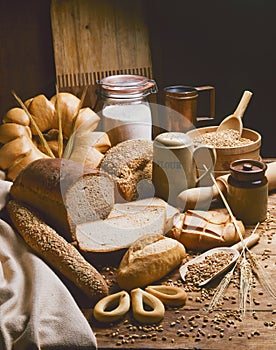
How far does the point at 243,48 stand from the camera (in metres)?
2.57

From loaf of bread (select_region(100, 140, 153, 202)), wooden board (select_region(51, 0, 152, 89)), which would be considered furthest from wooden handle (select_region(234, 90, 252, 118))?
wooden board (select_region(51, 0, 152, 89))

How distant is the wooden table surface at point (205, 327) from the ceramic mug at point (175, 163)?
0.40 metres

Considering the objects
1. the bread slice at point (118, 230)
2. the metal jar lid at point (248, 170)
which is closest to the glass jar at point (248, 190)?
the metal jar lid at point (248, 170)

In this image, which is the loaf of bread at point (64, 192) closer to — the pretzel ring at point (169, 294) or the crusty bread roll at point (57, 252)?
the crusty bread roll at point (57, 252)

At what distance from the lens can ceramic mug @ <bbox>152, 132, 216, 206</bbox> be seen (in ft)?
5.81

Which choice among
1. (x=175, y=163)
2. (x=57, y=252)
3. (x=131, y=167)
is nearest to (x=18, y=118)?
(x=131, y=167)

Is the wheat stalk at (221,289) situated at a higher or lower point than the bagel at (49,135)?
lower

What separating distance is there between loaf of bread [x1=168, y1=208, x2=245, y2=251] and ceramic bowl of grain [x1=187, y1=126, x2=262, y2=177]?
0.23 m

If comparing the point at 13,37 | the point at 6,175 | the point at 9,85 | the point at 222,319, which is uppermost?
the point at 13,37

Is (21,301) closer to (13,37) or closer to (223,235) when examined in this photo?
(223,235)

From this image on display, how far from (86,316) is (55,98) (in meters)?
0.98

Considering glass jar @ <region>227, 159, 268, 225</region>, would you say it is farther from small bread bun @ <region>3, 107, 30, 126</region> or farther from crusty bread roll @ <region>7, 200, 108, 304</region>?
small bread bun @ <region>3, 107, 30, 126</region>

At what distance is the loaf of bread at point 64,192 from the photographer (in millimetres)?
1636

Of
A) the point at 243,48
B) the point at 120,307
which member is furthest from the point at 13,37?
the point at 120,307
